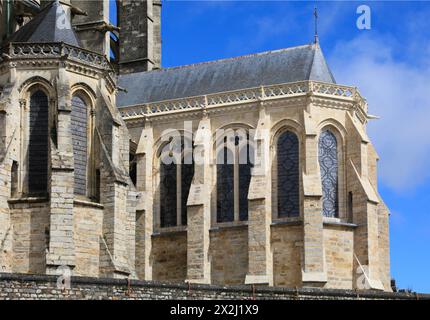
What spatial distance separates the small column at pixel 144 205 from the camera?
133 feet

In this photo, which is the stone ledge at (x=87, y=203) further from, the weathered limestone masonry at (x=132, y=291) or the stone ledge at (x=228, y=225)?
the weathered limestone masonry at (x=132, y=291)

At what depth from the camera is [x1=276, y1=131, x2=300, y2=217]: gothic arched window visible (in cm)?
3919

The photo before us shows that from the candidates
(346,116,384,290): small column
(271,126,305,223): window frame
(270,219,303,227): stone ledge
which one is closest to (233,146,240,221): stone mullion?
(271,126,305,223): window frame

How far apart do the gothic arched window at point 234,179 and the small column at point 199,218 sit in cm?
50

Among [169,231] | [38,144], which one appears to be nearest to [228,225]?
[169,231]

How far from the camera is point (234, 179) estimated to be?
4053 centimetres

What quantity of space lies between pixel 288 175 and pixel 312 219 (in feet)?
7.36

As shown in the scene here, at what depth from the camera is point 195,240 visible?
39.7 m

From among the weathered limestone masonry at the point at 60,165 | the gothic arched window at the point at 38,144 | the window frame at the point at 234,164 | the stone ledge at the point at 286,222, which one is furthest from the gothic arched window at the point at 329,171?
the gothic arched window at the point at 38,144

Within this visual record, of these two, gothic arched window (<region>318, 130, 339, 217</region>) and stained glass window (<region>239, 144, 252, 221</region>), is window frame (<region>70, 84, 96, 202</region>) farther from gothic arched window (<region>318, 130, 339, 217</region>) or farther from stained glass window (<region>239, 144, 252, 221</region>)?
gothic arched window (<region>318, 130, 339, 217</region>)

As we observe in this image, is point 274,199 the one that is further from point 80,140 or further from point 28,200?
point 28,200

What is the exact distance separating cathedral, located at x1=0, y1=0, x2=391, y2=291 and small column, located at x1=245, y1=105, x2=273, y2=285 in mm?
45
